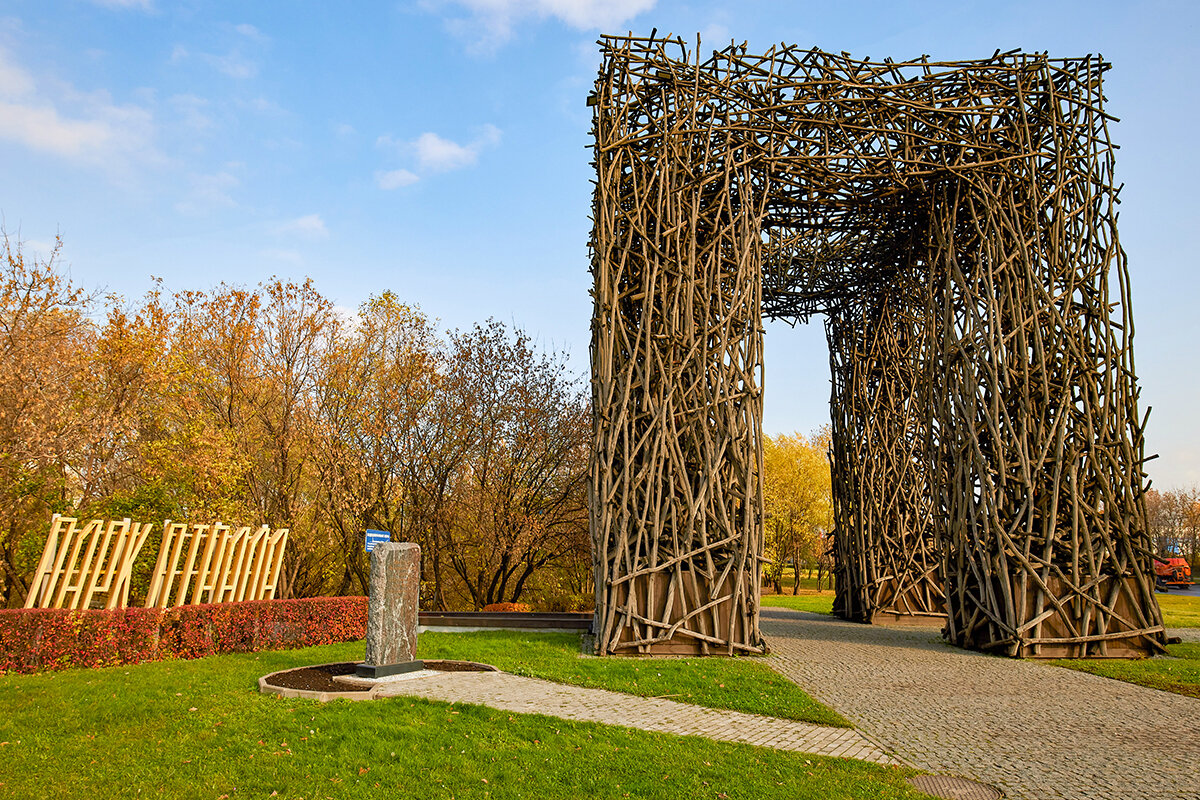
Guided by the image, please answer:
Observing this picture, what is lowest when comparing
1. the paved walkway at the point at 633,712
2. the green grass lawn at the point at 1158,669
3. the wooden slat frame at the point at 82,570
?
the paved walkway at the point at 633,712

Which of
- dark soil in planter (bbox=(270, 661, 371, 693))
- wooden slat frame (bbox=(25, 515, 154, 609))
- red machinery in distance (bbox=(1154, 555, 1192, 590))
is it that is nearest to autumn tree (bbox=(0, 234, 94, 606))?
wooden slat frame (bbox=(25, 515, 154, 609))

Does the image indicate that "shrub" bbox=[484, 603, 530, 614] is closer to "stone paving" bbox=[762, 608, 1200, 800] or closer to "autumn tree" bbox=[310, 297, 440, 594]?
"autumn tree" bbox=[310, 297, 440, 594]

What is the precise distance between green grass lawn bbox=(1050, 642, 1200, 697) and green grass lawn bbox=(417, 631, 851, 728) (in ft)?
12.7

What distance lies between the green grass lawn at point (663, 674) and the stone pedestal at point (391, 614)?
1.27 meters

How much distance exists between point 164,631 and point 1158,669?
12122mm

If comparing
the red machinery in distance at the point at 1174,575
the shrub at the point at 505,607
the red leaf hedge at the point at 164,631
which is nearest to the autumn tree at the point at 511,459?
the shrub at the point at 505,607

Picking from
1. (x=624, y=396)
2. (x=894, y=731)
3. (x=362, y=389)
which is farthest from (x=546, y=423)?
(x=894, y=731)

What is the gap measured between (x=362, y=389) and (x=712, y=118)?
35.8 ft

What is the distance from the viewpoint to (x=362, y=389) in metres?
17.8

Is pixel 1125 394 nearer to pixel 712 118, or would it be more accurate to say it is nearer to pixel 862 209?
pixel 862 209

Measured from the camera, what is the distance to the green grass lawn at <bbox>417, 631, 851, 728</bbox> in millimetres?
6820

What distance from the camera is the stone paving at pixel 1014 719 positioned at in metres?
4.92

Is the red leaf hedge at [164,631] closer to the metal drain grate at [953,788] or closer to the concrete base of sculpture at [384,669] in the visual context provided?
the concrete base of sculpture at [384,669]

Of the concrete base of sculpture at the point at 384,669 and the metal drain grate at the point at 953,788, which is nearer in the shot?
the metal drain grate at the point at 953,788
